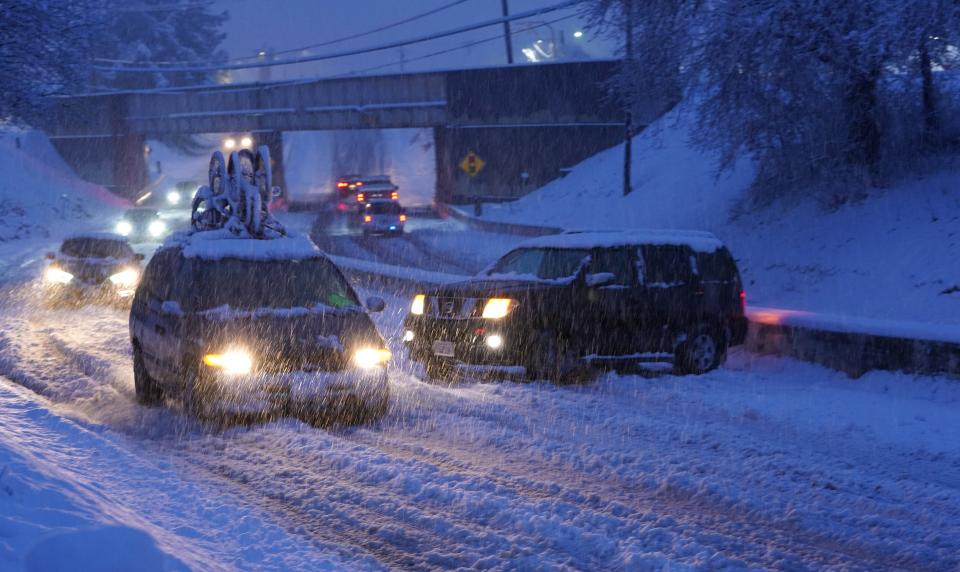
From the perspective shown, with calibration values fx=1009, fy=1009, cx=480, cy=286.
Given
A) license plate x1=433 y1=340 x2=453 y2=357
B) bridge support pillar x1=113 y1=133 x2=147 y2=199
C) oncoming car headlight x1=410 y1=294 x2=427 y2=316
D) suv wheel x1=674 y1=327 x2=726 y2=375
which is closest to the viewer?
license plate x1=433 y1=340 x2=453 y2=357

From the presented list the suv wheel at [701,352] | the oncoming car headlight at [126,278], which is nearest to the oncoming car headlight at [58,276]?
the oncoming car headlight at [126,278]

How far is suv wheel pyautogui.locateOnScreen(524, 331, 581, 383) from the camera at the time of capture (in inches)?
453

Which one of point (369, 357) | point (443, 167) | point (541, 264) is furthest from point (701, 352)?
point (443, 167)

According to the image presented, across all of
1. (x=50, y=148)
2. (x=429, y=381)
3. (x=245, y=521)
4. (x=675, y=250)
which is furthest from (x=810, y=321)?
(x=50, y=148)

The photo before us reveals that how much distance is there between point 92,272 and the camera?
20.4m

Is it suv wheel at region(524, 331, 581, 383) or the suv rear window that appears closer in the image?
suv wheel at region(524, 331, 581, 383)

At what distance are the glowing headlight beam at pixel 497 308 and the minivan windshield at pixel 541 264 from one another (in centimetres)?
77

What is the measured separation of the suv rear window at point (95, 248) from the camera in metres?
21.1

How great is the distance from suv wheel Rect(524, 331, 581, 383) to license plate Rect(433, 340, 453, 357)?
2.92 feet

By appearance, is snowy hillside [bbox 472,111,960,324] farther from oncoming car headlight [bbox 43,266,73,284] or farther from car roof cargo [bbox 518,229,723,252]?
oncoming car headlight [bbox 43,266,73,284]

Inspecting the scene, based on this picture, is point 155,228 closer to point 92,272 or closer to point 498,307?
point 92,272

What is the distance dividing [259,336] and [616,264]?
5143mm

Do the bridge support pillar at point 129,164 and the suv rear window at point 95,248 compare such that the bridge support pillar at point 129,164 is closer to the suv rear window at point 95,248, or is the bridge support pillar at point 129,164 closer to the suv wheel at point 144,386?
the suv rear window at point 95,248

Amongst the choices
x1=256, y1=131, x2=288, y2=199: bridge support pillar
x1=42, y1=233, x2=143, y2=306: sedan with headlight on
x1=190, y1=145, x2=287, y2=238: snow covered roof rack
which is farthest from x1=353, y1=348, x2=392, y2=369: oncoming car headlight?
x1=256, y1=131, x2=288, y2=199: bridge support pillar
